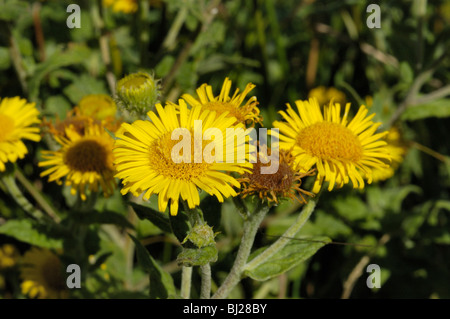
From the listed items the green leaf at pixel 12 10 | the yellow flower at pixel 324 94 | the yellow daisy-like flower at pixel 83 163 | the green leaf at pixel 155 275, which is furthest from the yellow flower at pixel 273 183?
the yellow flower at pixel 324 94

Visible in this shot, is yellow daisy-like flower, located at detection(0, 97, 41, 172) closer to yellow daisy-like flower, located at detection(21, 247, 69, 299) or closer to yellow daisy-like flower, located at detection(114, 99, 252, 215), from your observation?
yellow daisy-like flower, located at detection(114, 99, 252, 215)

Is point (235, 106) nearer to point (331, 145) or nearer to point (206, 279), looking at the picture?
point (331, 145)

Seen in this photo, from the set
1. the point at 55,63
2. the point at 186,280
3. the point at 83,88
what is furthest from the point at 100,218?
the point at 83,88

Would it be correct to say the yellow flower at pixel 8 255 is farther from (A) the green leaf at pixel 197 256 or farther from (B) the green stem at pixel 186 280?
(A) the green leaf at pixel 197 256

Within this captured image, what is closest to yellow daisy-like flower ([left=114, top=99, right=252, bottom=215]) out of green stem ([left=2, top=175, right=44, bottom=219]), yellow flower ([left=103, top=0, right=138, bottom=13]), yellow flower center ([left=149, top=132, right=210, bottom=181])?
yellow flower center ([left=149, top=132, right=210, bottom=181])

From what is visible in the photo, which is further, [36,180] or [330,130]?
[36,180]
